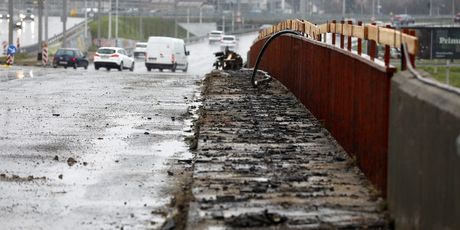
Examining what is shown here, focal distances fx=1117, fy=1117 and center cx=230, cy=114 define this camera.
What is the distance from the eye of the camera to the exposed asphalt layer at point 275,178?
922cm

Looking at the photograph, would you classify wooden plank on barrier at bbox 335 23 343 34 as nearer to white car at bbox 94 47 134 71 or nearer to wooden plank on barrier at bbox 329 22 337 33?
wooden plank on barrier at bbox 329 22 337 33

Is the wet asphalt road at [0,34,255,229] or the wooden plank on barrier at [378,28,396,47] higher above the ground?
the wooden plank on barrier at [378,28,396,47]

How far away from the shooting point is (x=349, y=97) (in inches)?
512

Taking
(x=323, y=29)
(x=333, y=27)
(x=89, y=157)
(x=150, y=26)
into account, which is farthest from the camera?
(x=150, y=26)

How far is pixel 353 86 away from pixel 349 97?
36 cm

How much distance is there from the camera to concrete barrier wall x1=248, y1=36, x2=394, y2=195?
10352 mm

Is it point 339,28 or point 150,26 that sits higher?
point 339,28

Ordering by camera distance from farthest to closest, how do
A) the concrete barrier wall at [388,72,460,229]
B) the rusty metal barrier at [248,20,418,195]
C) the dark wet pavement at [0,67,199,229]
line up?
1. the rusty metal barrier at [248,20,418,195]
2. the dark wet pavement at [0,67,199,229]
3. the concrete barrier wall at [388,72,460,229]

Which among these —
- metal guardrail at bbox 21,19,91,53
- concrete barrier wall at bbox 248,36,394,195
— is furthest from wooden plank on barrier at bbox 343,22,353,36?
metal guardrail at bbox 21,19,91,53

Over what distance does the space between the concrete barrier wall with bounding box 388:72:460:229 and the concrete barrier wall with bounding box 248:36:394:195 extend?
28.7 inches

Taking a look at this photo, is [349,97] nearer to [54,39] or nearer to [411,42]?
[411,42]

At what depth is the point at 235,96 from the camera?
23234mm

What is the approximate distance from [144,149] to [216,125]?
6.82 feet

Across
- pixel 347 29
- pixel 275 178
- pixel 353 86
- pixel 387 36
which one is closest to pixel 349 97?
pixel 353 86
